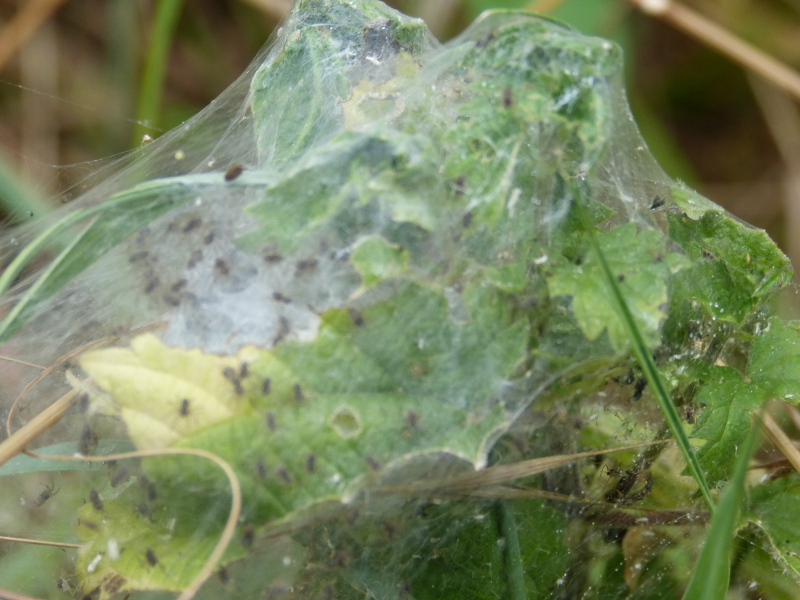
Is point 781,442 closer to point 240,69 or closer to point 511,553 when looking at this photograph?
point 511,553

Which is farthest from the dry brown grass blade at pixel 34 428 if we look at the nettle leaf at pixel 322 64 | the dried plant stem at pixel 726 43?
the dried plant stem at pixel 726 43

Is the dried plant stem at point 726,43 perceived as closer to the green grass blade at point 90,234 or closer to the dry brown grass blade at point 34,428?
the green grass blade at point 90,234

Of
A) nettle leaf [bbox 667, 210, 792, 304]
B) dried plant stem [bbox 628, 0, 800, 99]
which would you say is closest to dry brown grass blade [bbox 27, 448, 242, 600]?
nettle leaf [bbox 667, 210, 792, 304]

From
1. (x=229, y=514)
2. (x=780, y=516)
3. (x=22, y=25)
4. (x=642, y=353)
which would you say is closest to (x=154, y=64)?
(x=22, y=25)

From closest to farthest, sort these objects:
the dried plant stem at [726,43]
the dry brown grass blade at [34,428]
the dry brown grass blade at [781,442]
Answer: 1. the dry brown grass blade at [34,428]
2. the dry brown grass blade at [781,442]
3. the dried plant stem at [726,43]

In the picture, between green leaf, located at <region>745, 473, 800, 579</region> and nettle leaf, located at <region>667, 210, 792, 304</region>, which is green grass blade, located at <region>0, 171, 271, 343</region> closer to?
nettle leaf, located at <region>667, 210, 792, 304</region>

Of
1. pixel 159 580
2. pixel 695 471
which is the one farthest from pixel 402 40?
pixel 159 580
